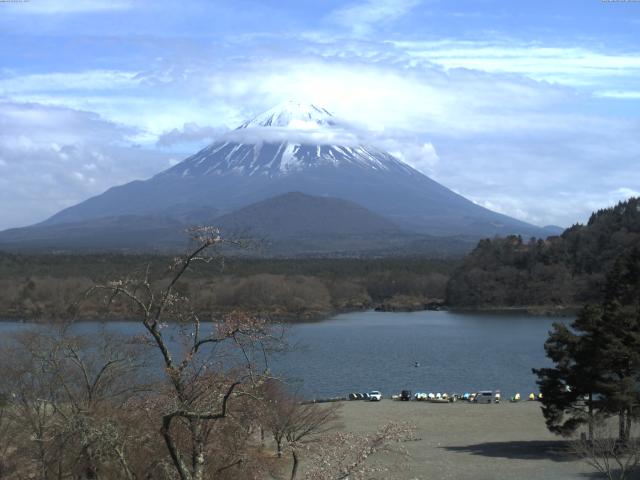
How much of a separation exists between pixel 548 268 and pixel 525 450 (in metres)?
45.9

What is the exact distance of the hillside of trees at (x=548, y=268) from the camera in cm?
5853

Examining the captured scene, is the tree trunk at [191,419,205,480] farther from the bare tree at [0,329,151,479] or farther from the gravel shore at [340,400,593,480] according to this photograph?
the gravel shore at [340,400,593,480]

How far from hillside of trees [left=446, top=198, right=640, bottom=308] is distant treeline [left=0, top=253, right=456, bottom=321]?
12.5 ft

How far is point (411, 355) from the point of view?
33.6 metres

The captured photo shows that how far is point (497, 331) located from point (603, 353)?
29332mm

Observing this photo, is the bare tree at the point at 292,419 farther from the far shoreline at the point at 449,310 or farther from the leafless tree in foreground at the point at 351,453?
the far shoreline at the point at 449,310

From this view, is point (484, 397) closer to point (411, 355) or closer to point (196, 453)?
point (411, 355)

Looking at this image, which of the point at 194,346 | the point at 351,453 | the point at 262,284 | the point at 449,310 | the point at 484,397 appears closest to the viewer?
the point at 194,346

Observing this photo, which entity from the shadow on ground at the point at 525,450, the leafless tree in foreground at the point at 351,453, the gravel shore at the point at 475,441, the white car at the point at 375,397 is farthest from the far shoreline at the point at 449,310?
the leafless tree in foreground at the point at 351,453

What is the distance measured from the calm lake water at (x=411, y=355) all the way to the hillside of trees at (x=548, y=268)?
980cm

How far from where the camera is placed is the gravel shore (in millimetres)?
14117

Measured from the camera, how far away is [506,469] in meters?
14.4

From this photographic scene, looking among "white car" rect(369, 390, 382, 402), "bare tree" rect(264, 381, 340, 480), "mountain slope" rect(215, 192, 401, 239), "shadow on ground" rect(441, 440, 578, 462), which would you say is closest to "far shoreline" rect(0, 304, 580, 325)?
"white car" rect(369, 390, 382, 402)

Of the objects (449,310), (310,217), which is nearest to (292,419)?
(449,310)
